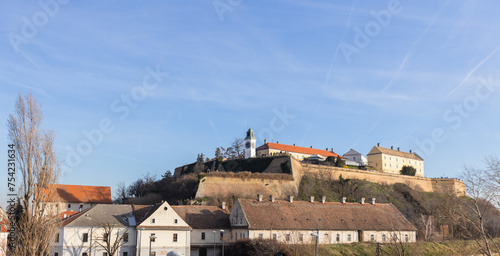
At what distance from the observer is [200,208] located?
55000 millimetres

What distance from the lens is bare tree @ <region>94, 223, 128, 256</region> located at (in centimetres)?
4545

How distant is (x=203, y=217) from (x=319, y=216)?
14.4m

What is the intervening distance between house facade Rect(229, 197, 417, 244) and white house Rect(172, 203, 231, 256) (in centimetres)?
131

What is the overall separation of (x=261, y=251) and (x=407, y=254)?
18.6 metres

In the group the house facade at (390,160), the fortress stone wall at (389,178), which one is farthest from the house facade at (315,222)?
the house facade at (390,160)

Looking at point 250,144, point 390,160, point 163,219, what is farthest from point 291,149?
point 163,219

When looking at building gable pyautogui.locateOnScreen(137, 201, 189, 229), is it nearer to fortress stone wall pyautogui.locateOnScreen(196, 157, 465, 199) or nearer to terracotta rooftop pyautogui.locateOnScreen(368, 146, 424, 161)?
fortress stone wall pyautogui.locateOnScreen(196, 157, 465, 199)

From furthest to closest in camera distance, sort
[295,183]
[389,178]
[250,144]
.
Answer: [250,144] < [389,178] < [295,183]

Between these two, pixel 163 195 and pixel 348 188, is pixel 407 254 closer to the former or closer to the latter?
pixel 348 188

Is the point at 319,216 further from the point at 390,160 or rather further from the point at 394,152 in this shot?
the point at 394,152

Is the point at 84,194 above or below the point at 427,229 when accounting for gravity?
above

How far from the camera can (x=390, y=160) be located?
116m

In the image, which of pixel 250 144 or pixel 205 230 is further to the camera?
pixel 250 144

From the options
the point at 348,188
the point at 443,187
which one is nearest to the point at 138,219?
the point at 348,188
